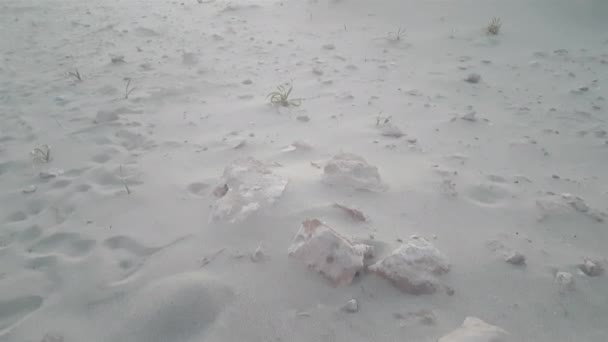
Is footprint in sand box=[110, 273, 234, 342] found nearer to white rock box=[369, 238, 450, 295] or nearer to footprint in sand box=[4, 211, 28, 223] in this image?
white rock box=[369, 238, 450, 295]

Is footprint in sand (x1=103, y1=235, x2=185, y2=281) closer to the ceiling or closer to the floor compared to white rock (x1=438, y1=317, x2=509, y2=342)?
closer to the floor

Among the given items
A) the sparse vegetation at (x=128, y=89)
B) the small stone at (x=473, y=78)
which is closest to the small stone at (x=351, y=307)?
the small stone at (x=473, y=78)

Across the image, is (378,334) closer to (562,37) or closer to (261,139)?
(261,139)

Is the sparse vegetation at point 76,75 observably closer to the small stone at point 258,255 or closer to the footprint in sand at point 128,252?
the footprint in sand at point 128,252

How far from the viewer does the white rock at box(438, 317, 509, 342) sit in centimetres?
133

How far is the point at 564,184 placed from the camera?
2.25 metres

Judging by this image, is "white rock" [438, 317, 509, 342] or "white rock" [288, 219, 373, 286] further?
"white rock" [288, 219, 373, 286]

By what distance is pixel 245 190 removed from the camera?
6.83 feet

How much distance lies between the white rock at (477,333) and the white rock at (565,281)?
38 cm

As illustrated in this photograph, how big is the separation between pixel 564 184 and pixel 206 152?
80.0 inches

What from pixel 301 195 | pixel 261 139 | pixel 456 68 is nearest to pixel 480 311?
pixel 301 195

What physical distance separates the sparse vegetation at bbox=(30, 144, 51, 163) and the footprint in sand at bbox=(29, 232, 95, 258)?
2.74 feet

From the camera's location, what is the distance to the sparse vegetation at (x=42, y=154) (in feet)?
8.77

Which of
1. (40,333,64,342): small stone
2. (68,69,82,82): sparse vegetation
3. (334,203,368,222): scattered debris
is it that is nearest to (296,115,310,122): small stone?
(334,203,368,222): scattered debris
